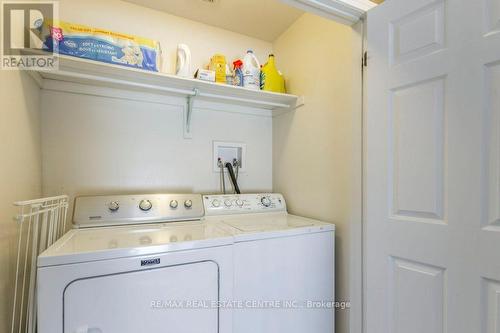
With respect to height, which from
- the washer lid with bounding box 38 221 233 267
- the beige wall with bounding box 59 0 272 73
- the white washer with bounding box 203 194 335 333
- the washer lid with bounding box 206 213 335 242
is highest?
the beige wall with bounding box 59 0 272 73

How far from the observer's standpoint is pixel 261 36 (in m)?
2.23

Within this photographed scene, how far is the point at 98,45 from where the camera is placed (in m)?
1.37

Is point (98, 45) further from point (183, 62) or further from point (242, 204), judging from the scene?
point (242, 204)

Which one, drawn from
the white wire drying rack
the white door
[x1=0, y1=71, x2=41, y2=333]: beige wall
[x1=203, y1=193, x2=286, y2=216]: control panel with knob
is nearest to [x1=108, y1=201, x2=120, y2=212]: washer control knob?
the white wire drying rack

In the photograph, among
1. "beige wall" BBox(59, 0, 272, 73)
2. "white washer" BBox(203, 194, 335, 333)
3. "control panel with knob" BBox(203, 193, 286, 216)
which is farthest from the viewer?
"control panel with knob" BBox(203, 193, 286, 216)

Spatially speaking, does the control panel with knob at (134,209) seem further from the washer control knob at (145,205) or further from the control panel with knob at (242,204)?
the control panel with knob at (242,204)

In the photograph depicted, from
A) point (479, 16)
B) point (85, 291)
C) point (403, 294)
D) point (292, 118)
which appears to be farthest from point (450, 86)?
point (85, 291)

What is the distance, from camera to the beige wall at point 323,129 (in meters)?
1.47

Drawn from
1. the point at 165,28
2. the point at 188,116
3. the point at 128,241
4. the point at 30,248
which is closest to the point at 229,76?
the point at 188,116

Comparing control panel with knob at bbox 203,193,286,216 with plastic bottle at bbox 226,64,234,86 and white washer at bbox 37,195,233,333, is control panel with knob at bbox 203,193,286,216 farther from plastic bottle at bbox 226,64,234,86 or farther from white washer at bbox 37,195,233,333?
plastic bottle at bbox 226,64,234,86

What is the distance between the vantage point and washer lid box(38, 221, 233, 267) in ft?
3.04

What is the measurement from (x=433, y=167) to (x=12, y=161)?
183cm

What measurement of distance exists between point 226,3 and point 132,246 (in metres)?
1.78

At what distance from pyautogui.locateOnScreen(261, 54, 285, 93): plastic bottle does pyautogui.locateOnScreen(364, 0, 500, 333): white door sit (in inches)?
32.3
